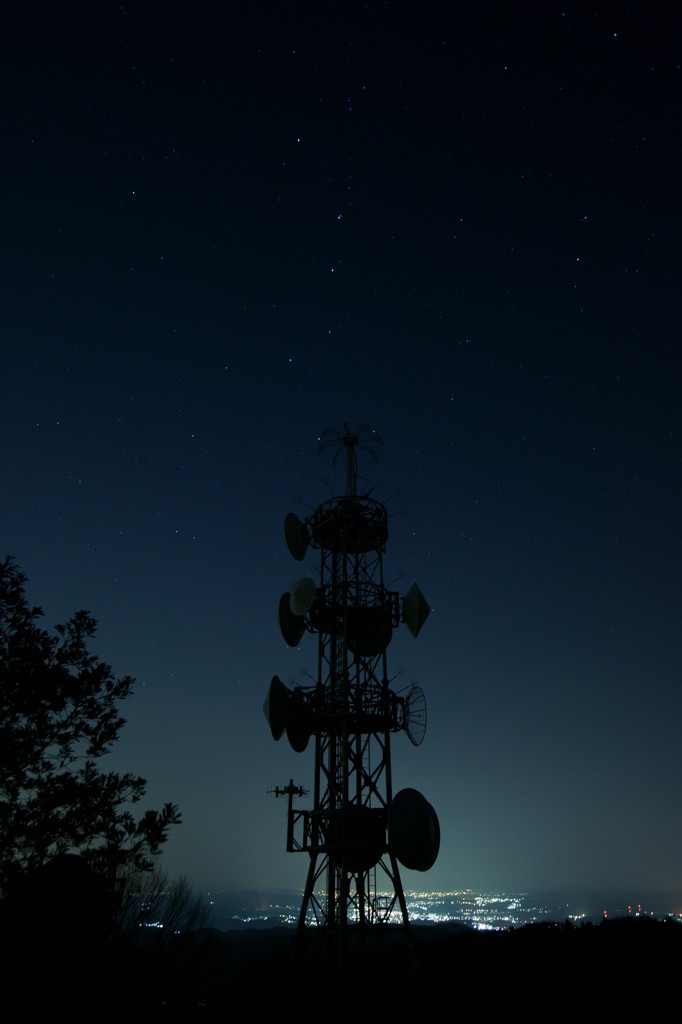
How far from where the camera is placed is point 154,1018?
11180mm

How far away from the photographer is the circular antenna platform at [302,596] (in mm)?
24250

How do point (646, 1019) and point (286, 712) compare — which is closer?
point (646, 1019)

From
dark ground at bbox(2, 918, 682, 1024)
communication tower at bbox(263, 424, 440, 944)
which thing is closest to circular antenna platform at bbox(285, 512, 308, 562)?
communication tower at bbox(263, 424, 440, 944)

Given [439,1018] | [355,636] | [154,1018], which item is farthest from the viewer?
[355,636]

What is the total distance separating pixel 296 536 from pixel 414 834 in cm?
1082

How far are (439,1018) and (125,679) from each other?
54.2ft

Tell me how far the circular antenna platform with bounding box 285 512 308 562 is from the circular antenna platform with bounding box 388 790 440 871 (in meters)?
9.38

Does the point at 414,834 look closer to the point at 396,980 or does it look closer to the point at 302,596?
the point at 302,596

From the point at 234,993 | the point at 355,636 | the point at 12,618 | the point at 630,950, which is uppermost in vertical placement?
the point at 355,636

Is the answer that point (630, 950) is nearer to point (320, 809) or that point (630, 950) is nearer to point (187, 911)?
point (320, 809)

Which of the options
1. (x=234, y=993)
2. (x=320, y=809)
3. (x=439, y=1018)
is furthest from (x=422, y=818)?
(x=234, y=993)

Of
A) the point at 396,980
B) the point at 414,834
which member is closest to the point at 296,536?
the point at 414,834

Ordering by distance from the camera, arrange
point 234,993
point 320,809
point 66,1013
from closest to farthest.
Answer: point 66,1013
point 320,809
point 234,993

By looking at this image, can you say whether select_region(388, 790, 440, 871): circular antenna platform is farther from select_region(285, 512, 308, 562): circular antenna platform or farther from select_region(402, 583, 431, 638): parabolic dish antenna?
select_region(285, 512, 308, 562): circular antenna platform
